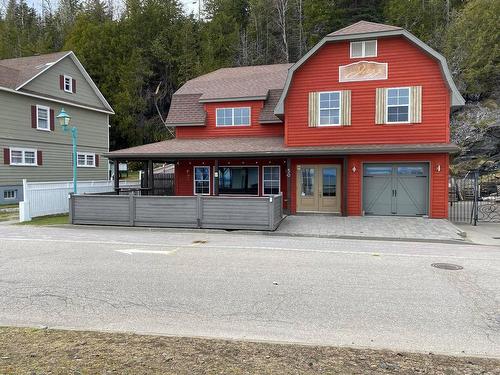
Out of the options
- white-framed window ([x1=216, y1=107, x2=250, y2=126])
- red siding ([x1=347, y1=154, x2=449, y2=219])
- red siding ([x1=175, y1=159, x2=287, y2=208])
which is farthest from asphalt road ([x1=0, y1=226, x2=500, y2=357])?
white-framed window ([x1=216, y1=107, x2=250, y2=126])

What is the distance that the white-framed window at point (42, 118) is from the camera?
2527cm

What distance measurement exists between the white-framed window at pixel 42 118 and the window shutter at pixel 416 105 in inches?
886

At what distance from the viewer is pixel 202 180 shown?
21.1m

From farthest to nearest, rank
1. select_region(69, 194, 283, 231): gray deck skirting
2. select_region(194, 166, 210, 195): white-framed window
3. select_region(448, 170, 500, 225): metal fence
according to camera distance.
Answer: select_region(448, 170, 500, 225): metal fence
select_region(194, 166, 210, 195): white-framed window
select_region(69, 194, 283, 231): gray deck skirting

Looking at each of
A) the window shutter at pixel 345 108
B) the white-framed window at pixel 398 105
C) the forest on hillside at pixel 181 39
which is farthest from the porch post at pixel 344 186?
the forest on hillside at pixel 181 39

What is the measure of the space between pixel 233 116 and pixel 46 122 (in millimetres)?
13737

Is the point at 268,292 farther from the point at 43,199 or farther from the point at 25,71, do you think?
the point at 25,71

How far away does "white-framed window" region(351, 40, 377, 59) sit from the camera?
16.9m

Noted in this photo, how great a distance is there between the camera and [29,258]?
8992 mm

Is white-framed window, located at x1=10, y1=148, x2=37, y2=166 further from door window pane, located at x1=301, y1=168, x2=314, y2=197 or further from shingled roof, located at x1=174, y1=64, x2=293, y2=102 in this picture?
door window pane, located at x1=301, y1=168, x2=314, y2=197

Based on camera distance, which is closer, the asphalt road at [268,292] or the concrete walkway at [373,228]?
the asphalt road at [268,292]

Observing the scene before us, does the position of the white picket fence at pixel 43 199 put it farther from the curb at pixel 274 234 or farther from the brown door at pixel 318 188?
the brown door at pixel 318 188

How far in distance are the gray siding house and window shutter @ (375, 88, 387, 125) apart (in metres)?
20.6

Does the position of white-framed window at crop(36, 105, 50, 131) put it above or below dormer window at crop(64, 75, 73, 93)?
below
